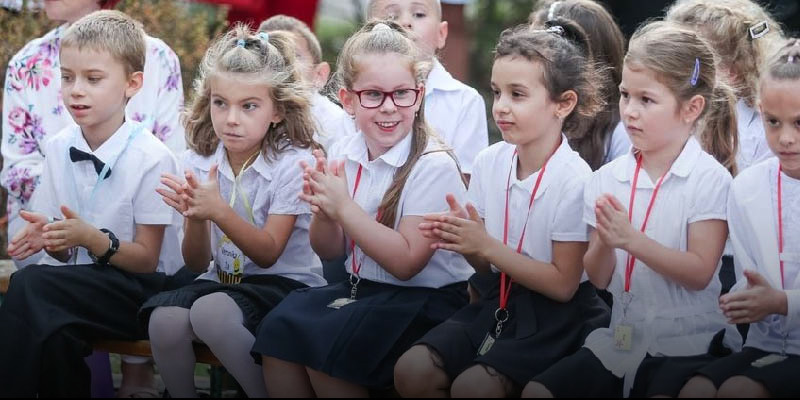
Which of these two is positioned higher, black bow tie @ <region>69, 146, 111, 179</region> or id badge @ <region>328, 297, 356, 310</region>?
black bow tie @ <region>69, 146, 111, 179</region>

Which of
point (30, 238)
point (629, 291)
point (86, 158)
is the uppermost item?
point (86, 158)

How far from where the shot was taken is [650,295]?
320 cm

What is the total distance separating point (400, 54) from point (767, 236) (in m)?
1.27

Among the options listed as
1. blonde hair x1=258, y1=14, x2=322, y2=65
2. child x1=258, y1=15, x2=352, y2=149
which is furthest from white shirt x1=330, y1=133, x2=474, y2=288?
blonde hair x1=258, y1=14, x2=322, y2=65

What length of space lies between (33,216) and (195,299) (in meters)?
0.61

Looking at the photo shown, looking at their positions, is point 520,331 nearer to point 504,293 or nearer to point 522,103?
point 504,293

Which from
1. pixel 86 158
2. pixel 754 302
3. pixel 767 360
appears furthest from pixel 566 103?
pixel 86 158

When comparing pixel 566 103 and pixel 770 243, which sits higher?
pixel 566 103

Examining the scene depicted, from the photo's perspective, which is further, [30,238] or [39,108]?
[39,108]

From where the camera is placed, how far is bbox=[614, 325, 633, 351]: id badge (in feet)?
10.3

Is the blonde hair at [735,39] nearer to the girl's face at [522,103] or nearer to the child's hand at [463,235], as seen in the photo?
the girl's face at [522,103]

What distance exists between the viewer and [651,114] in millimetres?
3230

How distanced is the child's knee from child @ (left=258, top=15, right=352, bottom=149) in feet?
3.56

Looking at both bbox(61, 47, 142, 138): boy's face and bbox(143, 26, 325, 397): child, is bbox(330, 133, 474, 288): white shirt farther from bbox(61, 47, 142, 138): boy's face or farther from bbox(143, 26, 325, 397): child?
Result: bbox(61, 47, 142, 138): boy's face
